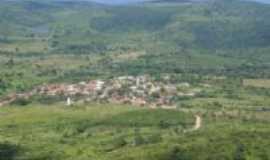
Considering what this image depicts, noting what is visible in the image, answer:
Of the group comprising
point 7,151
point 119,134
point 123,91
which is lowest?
point 123,91

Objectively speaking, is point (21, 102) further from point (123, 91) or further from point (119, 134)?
point (119, 134)

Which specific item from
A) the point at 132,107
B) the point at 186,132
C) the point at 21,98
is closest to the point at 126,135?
the point at 186,132

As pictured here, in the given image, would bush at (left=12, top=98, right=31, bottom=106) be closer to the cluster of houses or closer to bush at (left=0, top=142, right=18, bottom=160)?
the cluster of houses

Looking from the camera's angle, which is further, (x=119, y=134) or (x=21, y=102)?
(x=21, y=102)

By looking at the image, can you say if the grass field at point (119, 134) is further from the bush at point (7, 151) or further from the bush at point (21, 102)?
the bush at point (21, 102)

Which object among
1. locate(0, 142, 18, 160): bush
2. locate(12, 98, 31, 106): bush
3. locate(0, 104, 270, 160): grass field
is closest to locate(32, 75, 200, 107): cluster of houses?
locate(12, 98, 31, 106): bush

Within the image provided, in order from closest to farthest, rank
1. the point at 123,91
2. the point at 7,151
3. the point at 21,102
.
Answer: the point at 7,151 → the point at 21,102 → the point at 123,91

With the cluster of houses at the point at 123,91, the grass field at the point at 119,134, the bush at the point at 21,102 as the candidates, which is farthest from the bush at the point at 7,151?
the cluster of houses at the point at 123,91

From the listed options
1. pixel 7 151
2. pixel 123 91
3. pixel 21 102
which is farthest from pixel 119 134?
pixel 123 91
